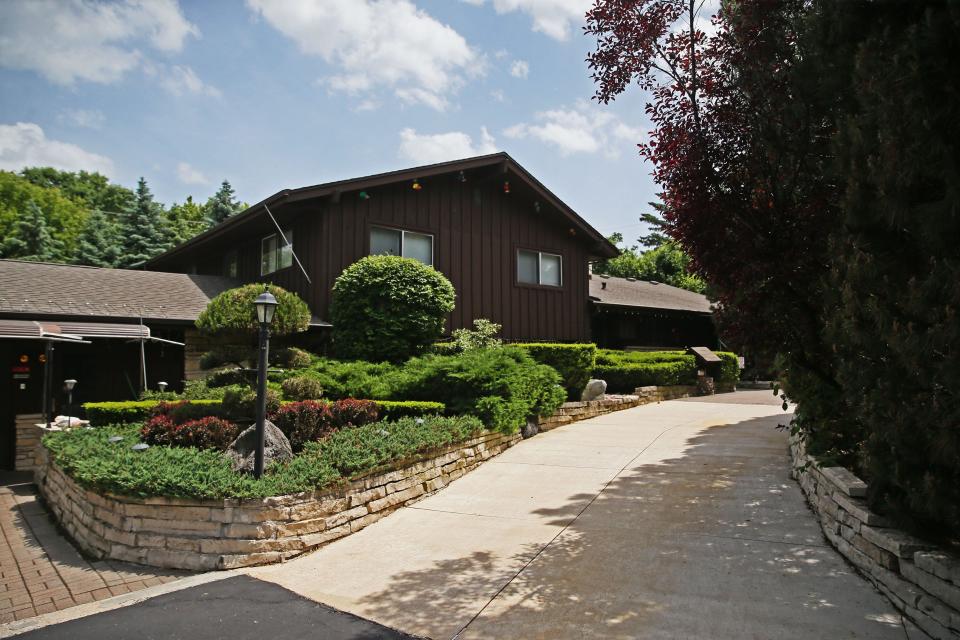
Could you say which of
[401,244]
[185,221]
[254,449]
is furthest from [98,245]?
[254,449]

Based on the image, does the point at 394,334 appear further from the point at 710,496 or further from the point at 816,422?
the point at 816,422

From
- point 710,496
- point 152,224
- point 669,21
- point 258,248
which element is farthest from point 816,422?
point 152,224

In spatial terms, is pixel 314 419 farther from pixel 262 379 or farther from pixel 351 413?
pixel 262 379

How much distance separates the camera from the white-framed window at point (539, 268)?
15750mm

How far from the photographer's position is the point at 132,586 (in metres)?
4.71

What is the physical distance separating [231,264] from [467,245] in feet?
24.6

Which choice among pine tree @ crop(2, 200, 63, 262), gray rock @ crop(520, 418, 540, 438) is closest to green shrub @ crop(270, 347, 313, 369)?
gray rock @ crop(520, 418, 540, 438)

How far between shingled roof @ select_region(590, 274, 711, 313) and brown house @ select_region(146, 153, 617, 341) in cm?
180

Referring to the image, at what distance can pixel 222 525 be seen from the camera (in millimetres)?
5039

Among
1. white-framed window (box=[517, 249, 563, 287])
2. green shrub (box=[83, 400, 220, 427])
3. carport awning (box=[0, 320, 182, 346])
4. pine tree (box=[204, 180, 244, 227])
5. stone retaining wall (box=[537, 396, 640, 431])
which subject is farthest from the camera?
pine tree (box=[204, 180, 244, 227])

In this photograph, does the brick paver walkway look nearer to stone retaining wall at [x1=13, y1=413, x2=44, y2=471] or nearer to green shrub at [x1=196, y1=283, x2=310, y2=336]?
green shrub at [x1=196, y1=283, x2=310, y2=336]

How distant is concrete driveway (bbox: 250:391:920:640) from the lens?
11.8 ft

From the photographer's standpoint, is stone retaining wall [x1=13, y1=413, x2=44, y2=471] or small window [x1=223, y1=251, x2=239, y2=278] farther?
Answer: small window [x1=223, y1=251, x2=239, y2=278]

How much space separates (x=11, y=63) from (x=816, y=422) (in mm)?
14928
